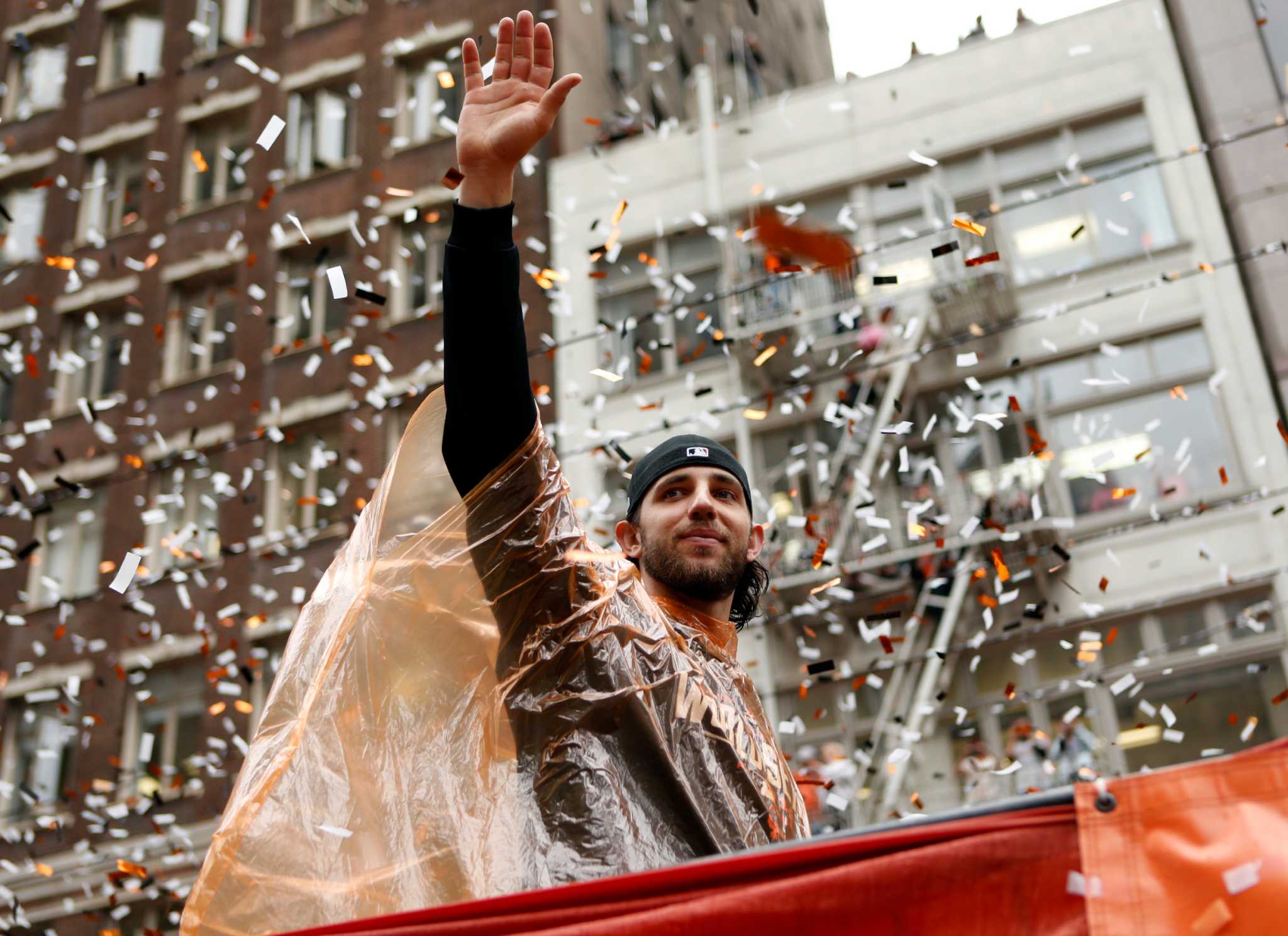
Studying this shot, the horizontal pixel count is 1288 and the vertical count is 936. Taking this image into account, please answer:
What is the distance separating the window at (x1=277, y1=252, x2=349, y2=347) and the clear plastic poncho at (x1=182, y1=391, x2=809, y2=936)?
16.1m

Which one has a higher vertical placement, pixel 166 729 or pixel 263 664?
pixel 263 664

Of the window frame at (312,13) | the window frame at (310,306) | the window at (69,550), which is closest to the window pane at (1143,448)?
the window frame at (310,306)

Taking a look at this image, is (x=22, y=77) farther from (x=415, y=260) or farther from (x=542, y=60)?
(x=542, y=60)

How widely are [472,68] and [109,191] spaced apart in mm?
19735

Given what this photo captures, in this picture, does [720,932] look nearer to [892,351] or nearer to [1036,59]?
[892,351]

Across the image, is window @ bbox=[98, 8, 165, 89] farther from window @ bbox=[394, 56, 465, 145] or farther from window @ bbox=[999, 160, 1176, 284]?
window @ bbox=[999, 160, 1176, 284]

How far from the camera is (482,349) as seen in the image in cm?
241

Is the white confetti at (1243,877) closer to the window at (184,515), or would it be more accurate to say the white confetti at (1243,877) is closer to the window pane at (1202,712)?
the window pane at (1202,712)

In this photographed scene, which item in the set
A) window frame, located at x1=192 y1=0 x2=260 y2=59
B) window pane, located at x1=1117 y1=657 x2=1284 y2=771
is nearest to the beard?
window pane, located at x1=1117 y1=657 x2=1284 y2=771

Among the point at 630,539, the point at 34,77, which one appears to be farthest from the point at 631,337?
the point at 630,539

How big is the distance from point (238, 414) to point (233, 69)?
5.76 m

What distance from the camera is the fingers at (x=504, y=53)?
2.70 metres

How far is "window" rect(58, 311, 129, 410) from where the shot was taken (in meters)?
19.3

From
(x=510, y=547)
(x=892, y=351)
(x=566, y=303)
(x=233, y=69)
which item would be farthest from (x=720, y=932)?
(x=233, y=69)
